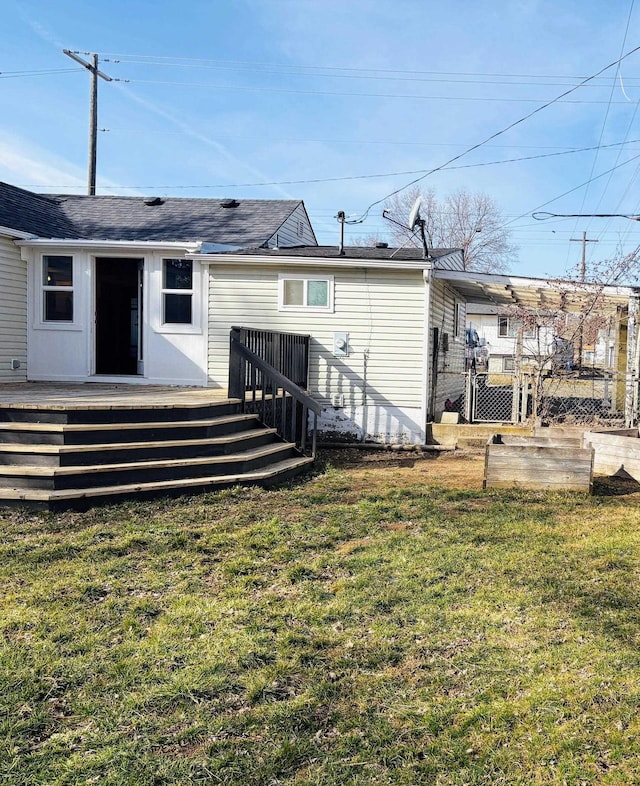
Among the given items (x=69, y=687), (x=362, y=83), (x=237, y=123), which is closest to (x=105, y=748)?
(x=69, y=687)

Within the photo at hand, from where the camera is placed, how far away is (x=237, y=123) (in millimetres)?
25656

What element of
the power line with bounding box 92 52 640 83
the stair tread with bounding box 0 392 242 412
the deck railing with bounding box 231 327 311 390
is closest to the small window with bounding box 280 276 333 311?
the deck railing with bounding box 231 327 311 390

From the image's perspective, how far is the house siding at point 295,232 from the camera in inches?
499

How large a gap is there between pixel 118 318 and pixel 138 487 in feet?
21.8

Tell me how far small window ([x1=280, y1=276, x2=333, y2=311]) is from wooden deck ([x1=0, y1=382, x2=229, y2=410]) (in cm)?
184

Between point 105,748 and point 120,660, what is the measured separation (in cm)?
66

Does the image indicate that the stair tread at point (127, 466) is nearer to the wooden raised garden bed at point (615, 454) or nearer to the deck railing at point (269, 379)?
the deck railing at point (269, 379)

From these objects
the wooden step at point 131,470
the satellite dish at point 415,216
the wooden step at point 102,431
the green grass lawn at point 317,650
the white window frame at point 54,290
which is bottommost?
the green grass lawn at point 317,650

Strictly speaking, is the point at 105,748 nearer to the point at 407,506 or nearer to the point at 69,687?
the point at 69,687

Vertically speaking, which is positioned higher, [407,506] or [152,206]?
[152,206]

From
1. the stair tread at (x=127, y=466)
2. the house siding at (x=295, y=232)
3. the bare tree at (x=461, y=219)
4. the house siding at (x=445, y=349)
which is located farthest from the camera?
the bare tree at (x=461, y=219)

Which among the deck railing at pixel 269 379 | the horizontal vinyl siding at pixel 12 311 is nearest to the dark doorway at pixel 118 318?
the horizontal vinyl siding at pixel 12 311

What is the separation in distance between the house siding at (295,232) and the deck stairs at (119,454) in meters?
6.16

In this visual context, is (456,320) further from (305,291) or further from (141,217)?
(141,217)
